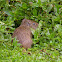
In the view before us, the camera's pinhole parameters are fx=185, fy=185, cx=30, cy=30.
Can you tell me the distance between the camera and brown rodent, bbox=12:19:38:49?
5.26 meters

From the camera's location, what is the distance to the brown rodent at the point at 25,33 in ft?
17.3

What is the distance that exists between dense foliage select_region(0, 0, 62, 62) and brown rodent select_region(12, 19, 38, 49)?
0.14 metres

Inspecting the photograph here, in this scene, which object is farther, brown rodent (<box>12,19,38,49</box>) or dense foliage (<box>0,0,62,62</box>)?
brown rodent (<box>12,19,38,49</box>)

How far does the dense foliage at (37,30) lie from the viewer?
481 cm

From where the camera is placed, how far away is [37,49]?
5.23 m

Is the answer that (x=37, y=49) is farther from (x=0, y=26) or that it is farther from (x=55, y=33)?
(x=0, y=26)

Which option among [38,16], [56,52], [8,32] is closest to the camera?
[56,52]

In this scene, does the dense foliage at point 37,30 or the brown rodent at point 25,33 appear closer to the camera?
the dense foliage at point 37,30

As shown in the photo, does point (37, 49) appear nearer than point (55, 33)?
Yes

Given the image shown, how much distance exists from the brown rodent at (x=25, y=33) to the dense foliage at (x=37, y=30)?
0.44ft

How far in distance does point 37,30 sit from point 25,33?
38cm

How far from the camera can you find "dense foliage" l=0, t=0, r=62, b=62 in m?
4.81

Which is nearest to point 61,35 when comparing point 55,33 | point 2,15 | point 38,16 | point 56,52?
point 55,33

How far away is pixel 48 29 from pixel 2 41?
4.89ft
